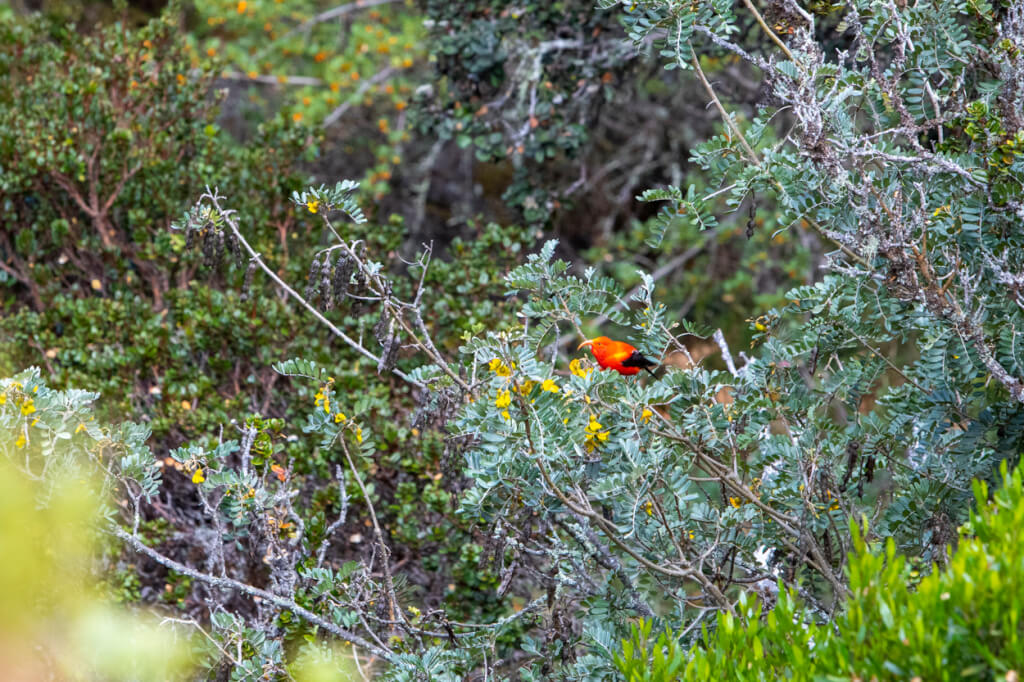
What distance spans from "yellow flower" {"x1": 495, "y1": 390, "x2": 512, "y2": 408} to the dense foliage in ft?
0.13

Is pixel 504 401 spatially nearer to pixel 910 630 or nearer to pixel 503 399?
pixel 503 399

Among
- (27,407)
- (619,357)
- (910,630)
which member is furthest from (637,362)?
(27,407)

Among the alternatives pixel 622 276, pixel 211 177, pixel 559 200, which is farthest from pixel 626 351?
pixel 622 276

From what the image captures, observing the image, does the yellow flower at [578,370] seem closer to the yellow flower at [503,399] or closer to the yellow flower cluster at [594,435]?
the yellow flower cluster at [594,435]

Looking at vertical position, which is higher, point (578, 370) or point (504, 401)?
point (504, 401)

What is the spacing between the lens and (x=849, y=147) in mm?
2574

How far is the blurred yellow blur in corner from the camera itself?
8.27 ft

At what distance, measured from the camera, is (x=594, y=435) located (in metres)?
2.52

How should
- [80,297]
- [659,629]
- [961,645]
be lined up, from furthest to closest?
[80,297] → [659,629] → [961,645]

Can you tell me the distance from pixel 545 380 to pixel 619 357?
667 mm

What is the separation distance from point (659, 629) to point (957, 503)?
0.91m

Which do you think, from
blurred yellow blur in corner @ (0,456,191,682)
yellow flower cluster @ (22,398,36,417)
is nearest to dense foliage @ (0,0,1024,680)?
yellow flower cluster @ (22,398,36,417)

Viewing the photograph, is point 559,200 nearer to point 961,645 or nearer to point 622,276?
point 622,276

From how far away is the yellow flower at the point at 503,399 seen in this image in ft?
7.40
